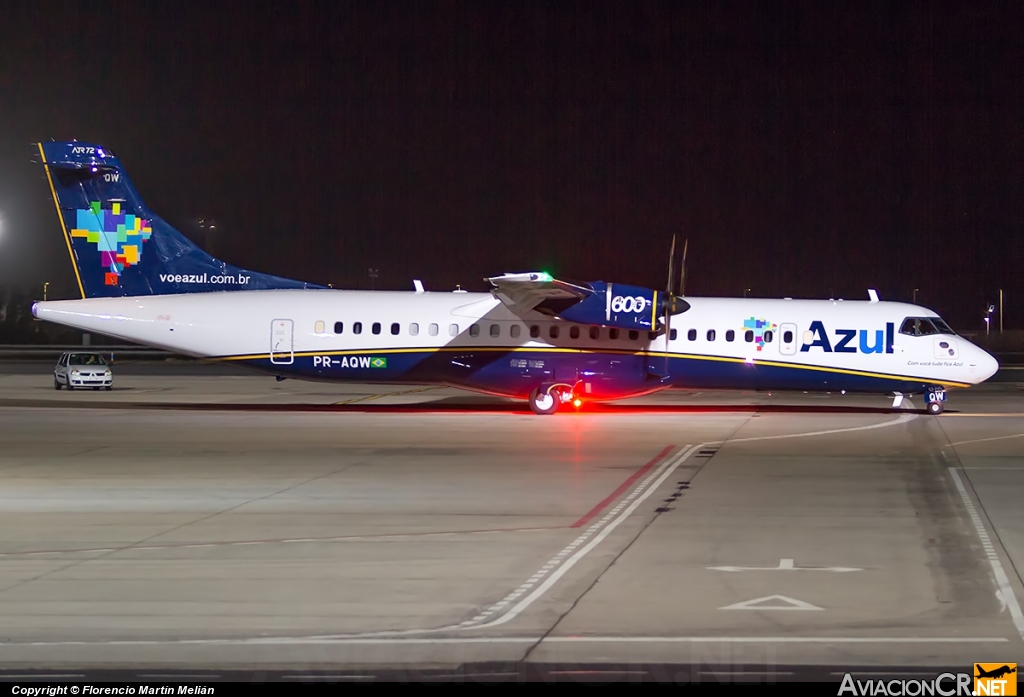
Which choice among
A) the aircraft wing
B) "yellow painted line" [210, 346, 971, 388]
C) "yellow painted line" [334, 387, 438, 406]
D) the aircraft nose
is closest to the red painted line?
the aircraft wing

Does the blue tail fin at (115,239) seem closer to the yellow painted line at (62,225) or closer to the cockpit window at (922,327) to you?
the yellow painted line at (62,225)

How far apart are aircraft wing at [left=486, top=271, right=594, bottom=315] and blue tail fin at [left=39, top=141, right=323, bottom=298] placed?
6.35 m

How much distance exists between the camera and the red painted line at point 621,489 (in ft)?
46.0

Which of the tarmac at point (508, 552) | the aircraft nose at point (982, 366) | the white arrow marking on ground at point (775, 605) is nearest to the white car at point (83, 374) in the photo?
the tarmac at point (508, 552)

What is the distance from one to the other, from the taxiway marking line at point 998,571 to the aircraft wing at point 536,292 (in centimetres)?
1458

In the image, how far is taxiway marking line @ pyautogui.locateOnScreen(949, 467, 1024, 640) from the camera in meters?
9.05

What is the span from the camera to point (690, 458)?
67.9ft

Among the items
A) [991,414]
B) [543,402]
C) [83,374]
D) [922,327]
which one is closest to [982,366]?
[991,414]

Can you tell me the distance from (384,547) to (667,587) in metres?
3.33

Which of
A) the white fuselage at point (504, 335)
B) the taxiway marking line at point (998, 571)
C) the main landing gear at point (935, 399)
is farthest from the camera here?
the main landing gear at point (935, 399)

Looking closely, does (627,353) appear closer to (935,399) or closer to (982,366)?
(935,399)

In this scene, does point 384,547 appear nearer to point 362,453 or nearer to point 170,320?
point 362,453

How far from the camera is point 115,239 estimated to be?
3275cm

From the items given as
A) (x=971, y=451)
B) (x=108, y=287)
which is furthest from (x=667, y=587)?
(x=108, y=287)
